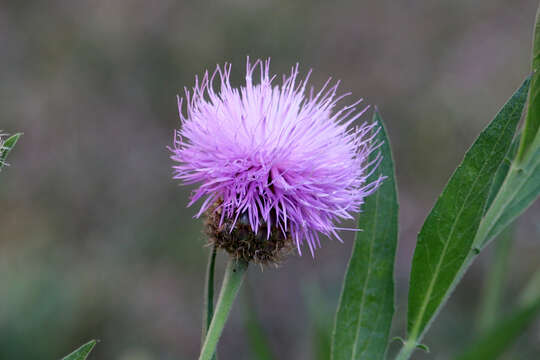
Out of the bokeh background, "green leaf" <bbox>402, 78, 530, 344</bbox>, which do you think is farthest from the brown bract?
the bokeh background

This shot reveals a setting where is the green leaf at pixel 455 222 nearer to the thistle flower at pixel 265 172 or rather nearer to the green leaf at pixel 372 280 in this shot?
the green leaf at pixel 372 280

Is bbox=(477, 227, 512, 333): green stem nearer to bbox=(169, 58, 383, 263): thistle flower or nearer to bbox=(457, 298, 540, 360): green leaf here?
bbox=(457, 298, 540, 360): green leaf

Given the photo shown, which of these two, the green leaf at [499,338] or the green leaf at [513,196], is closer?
the green leaf at [513,196]

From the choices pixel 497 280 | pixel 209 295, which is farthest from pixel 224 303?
pixel 497 280

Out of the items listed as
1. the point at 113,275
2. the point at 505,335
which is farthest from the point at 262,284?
the point at 505,335

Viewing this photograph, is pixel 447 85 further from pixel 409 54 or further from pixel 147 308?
pixel 147 308

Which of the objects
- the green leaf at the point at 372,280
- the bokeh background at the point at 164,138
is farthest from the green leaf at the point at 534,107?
the bokeh background at the point at 164,138
